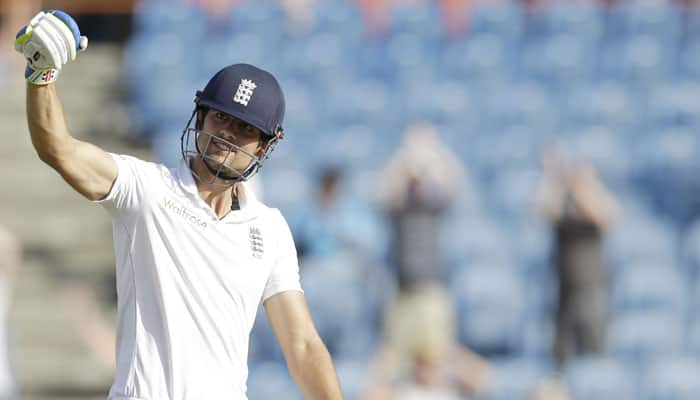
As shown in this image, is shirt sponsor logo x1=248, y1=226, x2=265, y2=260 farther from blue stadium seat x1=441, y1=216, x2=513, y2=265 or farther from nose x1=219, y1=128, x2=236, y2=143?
blue stadium seat x1=441, y1=216, x2=513, y2=265

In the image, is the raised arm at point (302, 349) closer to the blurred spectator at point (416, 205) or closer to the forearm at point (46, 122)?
the forearm at point (46, 122)

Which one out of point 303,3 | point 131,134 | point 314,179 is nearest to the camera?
point 314,179

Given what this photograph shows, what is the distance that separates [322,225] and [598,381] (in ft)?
7.17

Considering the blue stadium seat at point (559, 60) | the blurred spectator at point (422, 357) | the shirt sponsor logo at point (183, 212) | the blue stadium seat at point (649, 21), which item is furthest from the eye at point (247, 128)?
the blue stadium seat at point (649, 21)

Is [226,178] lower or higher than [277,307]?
higher

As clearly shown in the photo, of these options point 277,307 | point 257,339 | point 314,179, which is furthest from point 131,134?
point 277,307

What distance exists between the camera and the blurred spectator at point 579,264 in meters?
8.91

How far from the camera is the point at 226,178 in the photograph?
3969 millimetres

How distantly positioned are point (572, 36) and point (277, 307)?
362 inches

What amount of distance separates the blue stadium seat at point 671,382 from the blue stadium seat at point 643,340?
245mm

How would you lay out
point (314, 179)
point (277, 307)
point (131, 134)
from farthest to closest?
point (131, 134) < point (314, 179) < point (277, 307)

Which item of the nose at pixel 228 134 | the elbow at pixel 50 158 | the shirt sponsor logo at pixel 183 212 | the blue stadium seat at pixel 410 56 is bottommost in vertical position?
the shirt sponsor logo at pixel 183 212

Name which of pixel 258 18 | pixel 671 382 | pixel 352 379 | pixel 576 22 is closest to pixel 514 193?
pixel 671 382

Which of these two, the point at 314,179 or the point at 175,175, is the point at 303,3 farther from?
the point at 175,175
